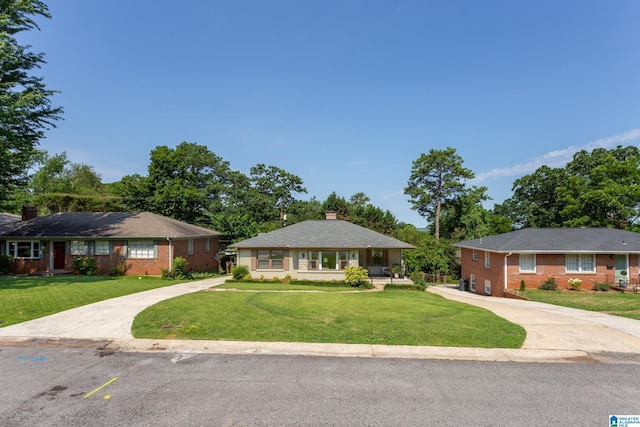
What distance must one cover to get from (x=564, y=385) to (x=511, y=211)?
5693 centimetres

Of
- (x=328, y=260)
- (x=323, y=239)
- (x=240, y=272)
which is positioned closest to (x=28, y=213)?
(x=240, y=272)

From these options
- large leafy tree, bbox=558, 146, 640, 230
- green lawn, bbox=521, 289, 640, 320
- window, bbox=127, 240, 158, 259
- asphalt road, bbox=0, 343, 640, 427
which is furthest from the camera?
large leafy tree, bbox=558, 146, 640, 230

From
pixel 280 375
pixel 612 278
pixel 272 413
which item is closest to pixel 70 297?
pixel 280 375

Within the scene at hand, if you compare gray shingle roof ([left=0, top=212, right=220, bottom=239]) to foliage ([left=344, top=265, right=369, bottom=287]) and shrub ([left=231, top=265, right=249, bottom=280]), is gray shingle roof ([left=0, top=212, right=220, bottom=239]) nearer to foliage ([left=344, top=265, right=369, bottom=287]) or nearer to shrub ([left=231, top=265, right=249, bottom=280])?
shrub ([left=231, top=265, right=249, bottom=280])

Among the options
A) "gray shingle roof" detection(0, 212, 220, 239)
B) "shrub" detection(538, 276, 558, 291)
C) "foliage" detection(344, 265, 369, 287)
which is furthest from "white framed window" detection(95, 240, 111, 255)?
"shrub" detection(538, 276, 558, 291)

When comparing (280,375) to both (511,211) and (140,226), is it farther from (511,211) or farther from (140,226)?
(511,211)

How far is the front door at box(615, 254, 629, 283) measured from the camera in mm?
22531

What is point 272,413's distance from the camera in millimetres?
5484

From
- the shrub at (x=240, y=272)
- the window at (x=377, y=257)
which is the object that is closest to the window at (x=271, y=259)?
the shrub at (x=240, y=272)

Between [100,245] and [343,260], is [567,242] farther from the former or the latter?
[100,245]

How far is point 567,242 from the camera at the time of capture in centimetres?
2367

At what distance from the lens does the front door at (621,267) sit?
2253 centimetres

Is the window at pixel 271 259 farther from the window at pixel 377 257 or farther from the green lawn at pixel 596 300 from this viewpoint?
the green lawn at pixel 596 300

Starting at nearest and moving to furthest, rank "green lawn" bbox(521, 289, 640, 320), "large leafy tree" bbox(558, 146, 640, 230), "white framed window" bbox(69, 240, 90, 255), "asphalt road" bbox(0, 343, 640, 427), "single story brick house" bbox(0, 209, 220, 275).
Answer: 1. "asphalt road" bbox(0, 343, 640, 427)
2. "green lawn" bbox(521, 289, 640, 320)
3. "single story brick house" bbox(0, 209, 220, 275)
4. "white framed window" bbox(69, 240, 90, 255)
5. "large leafy tree" bbox(558, 146, 640, 230)
